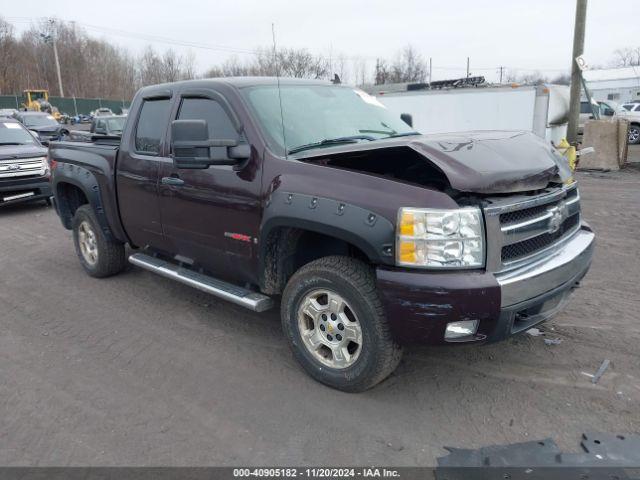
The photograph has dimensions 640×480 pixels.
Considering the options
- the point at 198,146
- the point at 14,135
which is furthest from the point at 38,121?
the point at 198,146

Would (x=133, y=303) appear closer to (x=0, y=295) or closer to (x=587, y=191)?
(x=0, y=295)

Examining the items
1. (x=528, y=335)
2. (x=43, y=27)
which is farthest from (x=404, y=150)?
(x=43, y=27)

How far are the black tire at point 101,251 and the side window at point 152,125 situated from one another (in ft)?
4.17

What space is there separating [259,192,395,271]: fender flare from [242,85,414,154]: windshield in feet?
1.62

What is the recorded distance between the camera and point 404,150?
3.07 metres

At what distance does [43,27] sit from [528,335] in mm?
73133

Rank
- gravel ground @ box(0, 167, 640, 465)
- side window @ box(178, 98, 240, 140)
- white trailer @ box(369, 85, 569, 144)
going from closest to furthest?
gravel ground @ box(0, 167, 640, 465)
side window @ box(178, 98, 240, 140)
white trailer @ box(369, 85, 569, 144)

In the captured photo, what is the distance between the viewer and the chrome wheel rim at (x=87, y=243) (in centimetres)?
580

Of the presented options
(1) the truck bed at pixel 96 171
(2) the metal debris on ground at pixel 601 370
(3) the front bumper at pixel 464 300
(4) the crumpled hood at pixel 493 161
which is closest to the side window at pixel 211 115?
(1) the truck bed at pixel 96 171

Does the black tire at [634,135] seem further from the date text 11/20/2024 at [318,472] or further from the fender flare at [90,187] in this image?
the date text 11/20/2024 at [318,472]

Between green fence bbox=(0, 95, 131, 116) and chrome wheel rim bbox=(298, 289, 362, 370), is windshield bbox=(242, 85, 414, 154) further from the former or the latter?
green fence bbox=(0, 95, 131, 116)

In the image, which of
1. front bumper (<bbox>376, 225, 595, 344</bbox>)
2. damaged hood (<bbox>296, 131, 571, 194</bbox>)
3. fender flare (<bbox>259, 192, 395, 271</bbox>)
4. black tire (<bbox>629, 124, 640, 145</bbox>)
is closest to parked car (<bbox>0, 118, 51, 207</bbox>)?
fender flare (<bbox>259, 192, 395, 271</bbox>)

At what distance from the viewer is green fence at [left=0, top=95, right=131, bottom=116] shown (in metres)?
52.8

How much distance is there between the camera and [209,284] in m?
4.18
